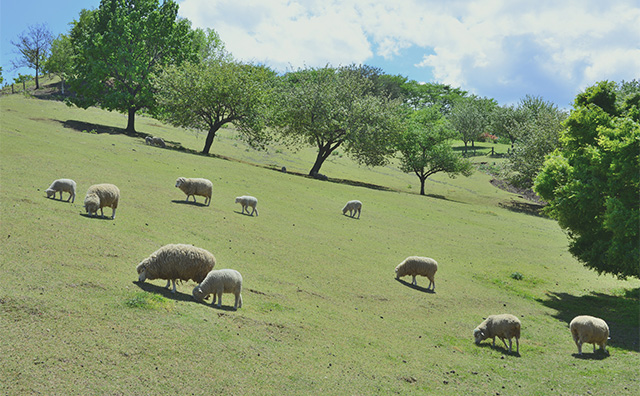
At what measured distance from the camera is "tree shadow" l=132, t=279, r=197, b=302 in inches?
554

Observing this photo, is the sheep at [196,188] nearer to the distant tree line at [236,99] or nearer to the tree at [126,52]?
the distant tree line at [236,99]

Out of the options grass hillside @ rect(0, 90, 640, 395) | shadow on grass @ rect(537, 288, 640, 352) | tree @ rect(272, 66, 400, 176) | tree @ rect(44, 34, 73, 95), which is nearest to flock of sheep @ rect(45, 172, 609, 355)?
grass hillside @ rect(0, 90, 640, 395)

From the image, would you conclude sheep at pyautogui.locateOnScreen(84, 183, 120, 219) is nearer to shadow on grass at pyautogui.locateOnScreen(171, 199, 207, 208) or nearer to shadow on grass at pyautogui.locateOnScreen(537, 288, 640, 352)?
shadow on grass at pyautogui.locateOnScreen(171, 199, 207, 208)

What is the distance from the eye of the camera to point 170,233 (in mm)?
21234

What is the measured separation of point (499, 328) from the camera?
16828 mm

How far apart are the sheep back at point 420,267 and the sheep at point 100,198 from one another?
13706 millimetres

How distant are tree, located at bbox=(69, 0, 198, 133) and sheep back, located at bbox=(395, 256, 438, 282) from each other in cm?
4480

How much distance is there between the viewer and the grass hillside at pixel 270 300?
10.7 m

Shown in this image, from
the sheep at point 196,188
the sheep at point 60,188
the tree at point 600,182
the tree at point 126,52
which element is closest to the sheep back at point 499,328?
the tree at point 600,182

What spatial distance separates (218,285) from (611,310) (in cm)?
2089

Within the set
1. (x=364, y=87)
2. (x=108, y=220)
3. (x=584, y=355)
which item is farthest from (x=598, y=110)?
(x=364, y=87)

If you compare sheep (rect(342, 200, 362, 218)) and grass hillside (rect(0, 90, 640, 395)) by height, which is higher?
sheep (rect(342, 200, 362, 218))

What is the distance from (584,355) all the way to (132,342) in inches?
617

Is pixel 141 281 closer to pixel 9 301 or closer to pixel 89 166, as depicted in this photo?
pixel 9 301
